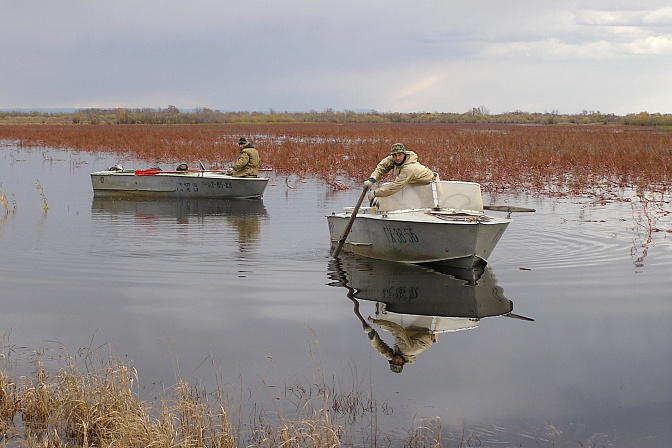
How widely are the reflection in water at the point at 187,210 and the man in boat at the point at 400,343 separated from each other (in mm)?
7225

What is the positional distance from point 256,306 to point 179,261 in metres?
3.49

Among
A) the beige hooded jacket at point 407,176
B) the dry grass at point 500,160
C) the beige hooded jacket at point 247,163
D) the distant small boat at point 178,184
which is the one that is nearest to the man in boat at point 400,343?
the beige hooded jacket at point 407,176

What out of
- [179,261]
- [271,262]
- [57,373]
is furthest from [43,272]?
[57,373]

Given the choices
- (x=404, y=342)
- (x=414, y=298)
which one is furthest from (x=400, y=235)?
(x=404, y=342)

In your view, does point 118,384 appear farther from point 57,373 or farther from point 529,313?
point 529,313

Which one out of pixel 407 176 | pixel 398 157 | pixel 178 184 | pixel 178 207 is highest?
pixel 398 157

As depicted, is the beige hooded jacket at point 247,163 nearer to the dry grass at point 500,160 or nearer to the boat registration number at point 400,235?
the dry grass at point 500,160

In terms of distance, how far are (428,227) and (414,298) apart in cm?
Answer: 145

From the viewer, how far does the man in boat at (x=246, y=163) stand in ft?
71.6

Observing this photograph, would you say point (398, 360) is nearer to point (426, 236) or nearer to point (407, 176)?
point (426, 236)

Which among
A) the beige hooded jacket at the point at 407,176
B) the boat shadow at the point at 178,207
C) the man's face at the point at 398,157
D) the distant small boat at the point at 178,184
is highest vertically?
the man's face at the point at 398,157

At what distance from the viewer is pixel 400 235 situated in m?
12.7

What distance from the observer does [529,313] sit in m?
10.2

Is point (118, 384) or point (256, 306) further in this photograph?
point (256, 306)
